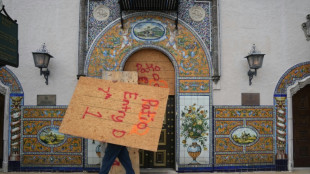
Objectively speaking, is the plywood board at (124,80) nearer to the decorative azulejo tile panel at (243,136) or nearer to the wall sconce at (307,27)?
the decorative azulejo tile panel at (243,136)

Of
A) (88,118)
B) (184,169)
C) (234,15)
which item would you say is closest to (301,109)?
(234,15)

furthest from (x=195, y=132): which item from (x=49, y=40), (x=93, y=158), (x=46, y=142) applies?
(x=49, y=40)

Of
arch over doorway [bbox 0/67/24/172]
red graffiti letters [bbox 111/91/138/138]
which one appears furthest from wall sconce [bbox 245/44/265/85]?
arch over doorway [bbox 0/67/24/172]

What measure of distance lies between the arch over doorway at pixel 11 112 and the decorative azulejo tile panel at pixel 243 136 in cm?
447

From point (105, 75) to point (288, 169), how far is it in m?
4.65

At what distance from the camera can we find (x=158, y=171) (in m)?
5.71

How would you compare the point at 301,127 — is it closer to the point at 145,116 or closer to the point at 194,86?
the point at 194,86

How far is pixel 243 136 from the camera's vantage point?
5863mm

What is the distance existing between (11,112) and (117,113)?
11.3 feet

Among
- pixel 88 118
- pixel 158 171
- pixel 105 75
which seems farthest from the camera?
pixel 158 171

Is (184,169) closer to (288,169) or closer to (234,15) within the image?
(288,169)

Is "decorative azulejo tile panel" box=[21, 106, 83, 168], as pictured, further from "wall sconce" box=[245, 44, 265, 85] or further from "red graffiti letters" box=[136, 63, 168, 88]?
"wall sconce" box=[245, 44, 265, 85]

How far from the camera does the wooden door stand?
6188 mm

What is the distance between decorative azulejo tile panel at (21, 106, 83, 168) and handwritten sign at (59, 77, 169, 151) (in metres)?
2.37
